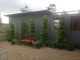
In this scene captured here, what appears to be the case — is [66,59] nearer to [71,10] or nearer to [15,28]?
[71,10]

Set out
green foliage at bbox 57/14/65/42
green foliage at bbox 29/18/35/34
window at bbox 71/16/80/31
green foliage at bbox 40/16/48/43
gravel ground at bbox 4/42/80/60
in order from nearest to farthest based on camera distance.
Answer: gravel ground at bbox 4/42/80/60, green foliage at bbox 57/14/65/42, window at bbox 71/16/80/31, green foliage at bbox 40/16/48/43, green foliage at bbox 29/18/35/34

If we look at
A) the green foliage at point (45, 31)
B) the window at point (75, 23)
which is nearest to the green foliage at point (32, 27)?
the green foliage at point (45, 31)

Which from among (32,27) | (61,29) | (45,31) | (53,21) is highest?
(53,21)

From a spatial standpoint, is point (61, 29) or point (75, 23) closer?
point (61, 29)

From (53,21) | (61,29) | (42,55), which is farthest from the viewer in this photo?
(53,21)

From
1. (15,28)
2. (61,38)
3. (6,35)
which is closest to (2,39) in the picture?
(6,35)

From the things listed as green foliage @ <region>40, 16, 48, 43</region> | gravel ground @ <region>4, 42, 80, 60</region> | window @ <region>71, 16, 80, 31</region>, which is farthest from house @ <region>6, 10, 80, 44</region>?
gravel ground @ <region>4, 42, 80, 60</region>

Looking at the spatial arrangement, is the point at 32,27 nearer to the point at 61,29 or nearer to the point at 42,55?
the point at 61,29

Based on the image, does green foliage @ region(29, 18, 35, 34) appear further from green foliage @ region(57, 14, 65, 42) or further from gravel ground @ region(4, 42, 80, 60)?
gravel ground @ region(4, 42, 80, 60)

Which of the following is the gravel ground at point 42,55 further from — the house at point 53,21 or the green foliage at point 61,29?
the house at point 53,21

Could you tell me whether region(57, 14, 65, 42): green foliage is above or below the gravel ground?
above

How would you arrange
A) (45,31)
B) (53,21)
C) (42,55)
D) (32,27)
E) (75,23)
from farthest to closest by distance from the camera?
(32,27)
(53,21)
(45,31)
(75,23)
(42,55)

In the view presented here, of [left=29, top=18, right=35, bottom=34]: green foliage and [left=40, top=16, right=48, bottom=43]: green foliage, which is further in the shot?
[left=29, top=18, right=35, bottom=34]: green foliage

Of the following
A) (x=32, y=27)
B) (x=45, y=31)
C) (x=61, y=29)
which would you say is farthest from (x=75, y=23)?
(x=32, y=27)
